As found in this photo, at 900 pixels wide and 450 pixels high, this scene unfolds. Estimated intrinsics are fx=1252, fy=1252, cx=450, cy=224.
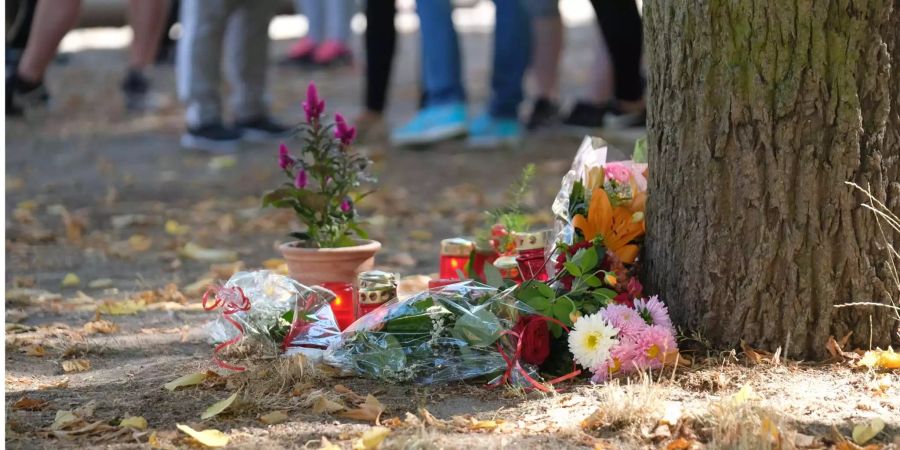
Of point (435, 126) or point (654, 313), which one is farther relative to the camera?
point (435, 126)

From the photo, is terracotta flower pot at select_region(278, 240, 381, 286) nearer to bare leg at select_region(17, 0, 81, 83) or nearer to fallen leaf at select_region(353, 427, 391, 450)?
fallen leaf at select_region(353, 427, 391, 450)

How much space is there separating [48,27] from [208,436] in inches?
189

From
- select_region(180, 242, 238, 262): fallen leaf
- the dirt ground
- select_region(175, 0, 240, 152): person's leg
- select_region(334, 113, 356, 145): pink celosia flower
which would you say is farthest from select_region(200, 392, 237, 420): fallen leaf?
select_region(175, 0, 240, 152): person's leg

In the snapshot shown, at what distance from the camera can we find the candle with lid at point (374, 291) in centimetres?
288

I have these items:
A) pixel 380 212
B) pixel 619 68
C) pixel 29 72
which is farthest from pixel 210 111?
pixel 619 68

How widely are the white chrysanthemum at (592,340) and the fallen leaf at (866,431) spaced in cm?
53

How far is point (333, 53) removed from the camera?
9945 millimetres

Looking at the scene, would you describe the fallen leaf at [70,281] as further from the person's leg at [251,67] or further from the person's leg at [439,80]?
the person's leg at [251,67]

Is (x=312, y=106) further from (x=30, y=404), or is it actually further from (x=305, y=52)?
(x=305, y=52)

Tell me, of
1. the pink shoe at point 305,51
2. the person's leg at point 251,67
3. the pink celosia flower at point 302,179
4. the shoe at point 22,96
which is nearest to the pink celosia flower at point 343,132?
the pink celosia flower at point 302,179

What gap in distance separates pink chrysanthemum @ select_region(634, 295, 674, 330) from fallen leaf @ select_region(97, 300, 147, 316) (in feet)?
4.92

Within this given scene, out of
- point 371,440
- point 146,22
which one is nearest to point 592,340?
point 371,440

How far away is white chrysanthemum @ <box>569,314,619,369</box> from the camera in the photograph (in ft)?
8.38

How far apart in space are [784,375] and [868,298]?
0.26m
